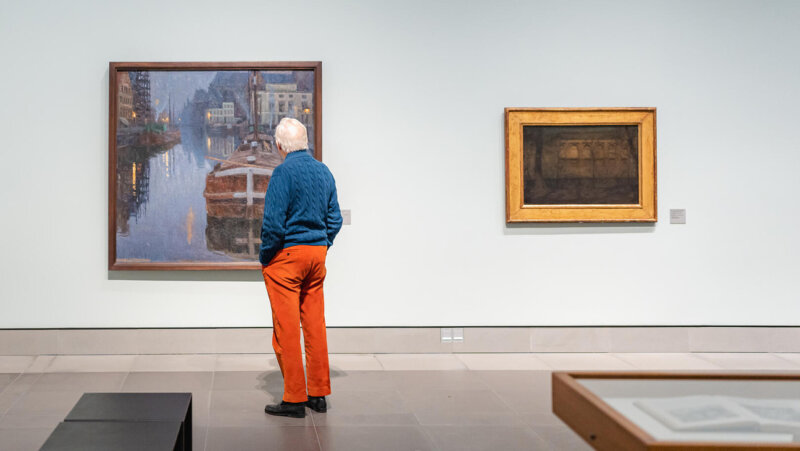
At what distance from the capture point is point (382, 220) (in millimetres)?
6824

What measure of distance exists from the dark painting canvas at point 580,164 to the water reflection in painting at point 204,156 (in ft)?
7.43

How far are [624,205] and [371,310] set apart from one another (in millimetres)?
2747

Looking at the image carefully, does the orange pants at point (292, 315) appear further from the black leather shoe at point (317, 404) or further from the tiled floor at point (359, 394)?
the tiled floor at point (359, 394)

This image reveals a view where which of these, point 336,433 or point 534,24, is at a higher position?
point 534,24

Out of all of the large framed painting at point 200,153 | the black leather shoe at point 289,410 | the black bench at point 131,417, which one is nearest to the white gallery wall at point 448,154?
the large framed painting at point 200,153

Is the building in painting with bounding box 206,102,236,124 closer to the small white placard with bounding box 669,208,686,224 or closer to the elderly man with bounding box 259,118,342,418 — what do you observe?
the elderly man with bounding box 259,118,342,418

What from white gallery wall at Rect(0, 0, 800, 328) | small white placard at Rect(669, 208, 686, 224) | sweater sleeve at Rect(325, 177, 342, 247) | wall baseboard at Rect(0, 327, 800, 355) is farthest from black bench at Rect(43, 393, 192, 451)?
small white placard at Rect(669, 208, 686, 224)

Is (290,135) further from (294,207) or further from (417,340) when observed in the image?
(417,340)

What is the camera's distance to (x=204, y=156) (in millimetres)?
6688

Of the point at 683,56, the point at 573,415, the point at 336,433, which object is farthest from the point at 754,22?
the point at 573,415

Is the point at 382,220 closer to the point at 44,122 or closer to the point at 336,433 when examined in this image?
the point at 336,433

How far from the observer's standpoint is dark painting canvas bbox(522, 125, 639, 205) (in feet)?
22.5

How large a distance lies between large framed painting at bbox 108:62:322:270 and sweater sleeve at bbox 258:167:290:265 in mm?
2114

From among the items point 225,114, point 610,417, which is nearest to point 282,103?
point 225,114
